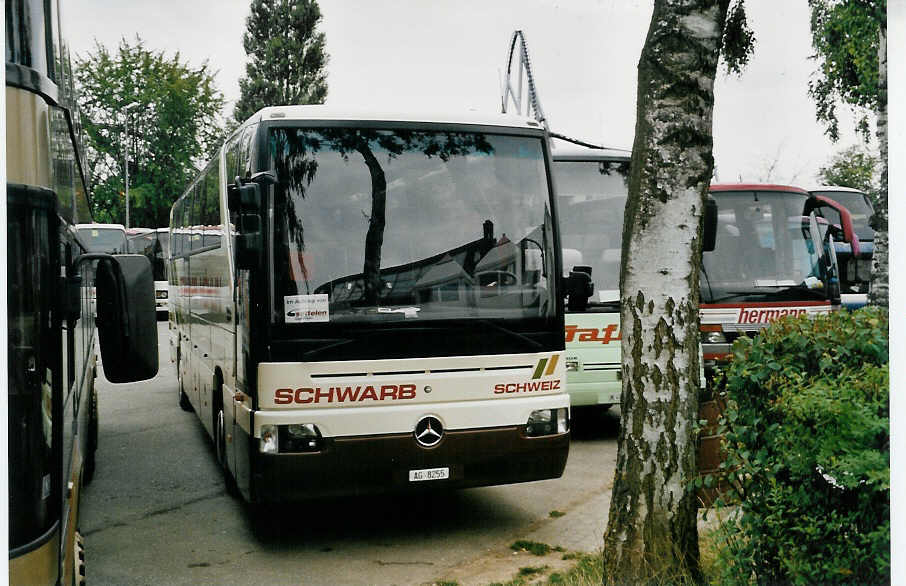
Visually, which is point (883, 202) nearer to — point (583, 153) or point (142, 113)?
point (583, 153)

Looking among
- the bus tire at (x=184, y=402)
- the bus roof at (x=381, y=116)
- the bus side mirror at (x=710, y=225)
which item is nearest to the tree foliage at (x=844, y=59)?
the bus side mirror at (x=710, y=225)

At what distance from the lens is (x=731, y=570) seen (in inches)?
166

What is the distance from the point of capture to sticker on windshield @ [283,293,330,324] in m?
5.87

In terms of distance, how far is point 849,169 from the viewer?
1163 cm

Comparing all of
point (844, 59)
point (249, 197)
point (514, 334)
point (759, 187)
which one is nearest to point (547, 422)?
point (514, 334)

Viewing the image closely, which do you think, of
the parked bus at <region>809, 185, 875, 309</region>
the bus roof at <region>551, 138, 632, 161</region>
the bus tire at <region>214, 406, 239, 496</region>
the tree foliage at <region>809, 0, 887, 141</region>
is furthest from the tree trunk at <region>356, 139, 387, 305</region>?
the parked bus at <region>809, 185, 875, 309</region>

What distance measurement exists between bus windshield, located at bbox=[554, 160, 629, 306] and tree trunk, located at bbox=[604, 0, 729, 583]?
542 cm

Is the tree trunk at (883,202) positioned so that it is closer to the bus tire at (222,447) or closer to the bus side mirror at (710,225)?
the bus side mirror at (710,225)

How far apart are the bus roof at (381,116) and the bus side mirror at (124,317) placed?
10.1ft

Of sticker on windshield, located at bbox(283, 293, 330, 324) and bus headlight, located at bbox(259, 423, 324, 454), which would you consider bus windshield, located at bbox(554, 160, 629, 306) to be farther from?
bus headlight, located at bbox(259, 423, 324, 454)

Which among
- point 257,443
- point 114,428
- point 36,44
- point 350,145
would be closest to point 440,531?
point 257,443

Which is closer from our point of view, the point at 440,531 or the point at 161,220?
the point at 440,531

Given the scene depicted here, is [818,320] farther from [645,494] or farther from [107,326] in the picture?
[107,326]

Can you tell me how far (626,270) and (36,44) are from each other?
114 inches
